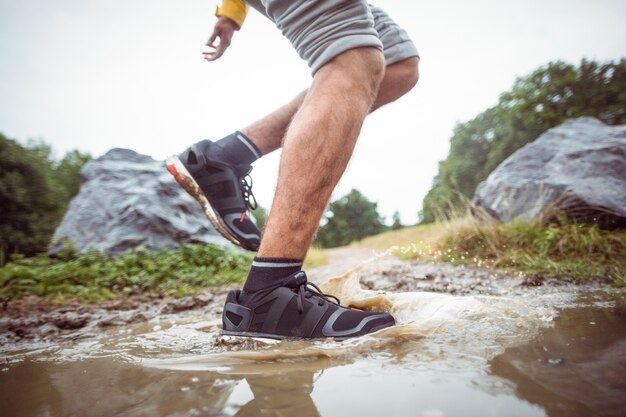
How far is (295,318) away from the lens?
3.49 feet

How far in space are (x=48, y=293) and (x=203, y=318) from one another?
93.9 inches

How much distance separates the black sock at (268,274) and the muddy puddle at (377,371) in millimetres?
161

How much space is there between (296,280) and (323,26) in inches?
38.0

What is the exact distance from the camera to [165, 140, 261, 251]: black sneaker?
1.63 metres

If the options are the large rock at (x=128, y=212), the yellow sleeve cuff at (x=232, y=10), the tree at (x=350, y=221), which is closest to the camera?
the yellow sleeve cuff at (x=232, y=10)

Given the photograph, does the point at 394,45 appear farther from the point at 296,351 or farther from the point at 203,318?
the point at 203,318

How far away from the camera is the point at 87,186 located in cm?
600

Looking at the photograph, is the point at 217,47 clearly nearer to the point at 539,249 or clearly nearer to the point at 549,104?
the point at 539,249

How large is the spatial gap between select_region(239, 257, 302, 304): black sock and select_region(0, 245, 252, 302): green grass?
92.3 inches

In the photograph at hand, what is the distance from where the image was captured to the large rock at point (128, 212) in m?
4.90

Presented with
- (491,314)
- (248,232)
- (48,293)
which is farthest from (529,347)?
(48,293)

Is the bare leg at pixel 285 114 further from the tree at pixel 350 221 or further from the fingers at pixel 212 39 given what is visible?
the tree at pixel 350 221

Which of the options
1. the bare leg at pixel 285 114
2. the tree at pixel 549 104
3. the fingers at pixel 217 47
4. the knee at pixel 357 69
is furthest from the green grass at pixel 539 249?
the tree at pixel 549 104

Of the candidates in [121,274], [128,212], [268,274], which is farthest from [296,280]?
[128,212]
